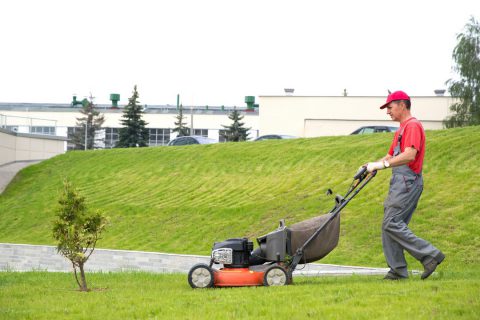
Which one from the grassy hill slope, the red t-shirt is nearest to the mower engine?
the red t-shirt

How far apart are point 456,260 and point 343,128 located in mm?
46144

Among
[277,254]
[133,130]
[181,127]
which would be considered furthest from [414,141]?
[181,127]

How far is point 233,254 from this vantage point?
32.0ft

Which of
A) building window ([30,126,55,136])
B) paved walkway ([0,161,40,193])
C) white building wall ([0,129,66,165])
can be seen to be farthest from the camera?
building window ([30,126,55,136])

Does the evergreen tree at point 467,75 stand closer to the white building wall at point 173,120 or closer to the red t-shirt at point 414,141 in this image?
the white building wall at point 173,120

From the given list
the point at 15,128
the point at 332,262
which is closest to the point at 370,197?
the point at 332,262

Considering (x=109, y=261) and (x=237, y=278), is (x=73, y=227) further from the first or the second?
(x=109, y=261)

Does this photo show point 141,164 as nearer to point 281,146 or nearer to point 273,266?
point 281,146

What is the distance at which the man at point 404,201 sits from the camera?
30.0 feet

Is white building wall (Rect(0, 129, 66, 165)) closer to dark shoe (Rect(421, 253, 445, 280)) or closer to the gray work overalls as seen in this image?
the gray work overalls

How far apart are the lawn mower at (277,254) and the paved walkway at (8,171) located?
31.7 meters

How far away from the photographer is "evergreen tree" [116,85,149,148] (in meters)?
68.8

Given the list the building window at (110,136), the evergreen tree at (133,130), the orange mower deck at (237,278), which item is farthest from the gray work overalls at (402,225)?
the building window at (110,136)

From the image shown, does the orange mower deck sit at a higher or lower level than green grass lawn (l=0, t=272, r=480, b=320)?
higher
